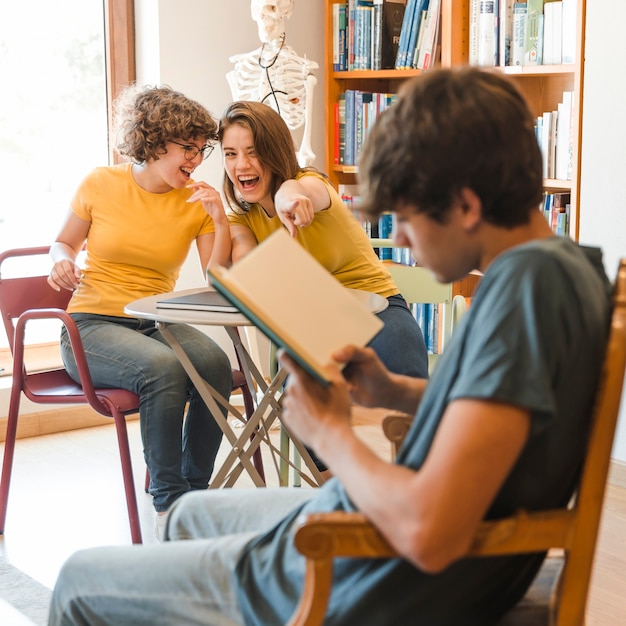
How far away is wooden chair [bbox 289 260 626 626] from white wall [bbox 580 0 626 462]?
2.09m

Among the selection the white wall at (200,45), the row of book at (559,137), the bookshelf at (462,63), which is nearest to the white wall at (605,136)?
the bookshelf at (462,63)

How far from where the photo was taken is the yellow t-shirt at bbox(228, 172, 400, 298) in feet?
8.87

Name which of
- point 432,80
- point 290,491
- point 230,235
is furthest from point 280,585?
point 230,235

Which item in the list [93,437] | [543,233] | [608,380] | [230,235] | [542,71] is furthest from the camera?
[93,437]

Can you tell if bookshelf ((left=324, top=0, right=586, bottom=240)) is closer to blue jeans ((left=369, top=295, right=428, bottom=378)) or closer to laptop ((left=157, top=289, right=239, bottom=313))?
blue jeans ((left=369, top=295, right=428, bottom=378))

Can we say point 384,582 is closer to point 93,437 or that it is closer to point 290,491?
point 290,491

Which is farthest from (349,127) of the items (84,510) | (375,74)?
(84,510)

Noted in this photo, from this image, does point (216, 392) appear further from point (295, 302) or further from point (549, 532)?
point (549, 532)

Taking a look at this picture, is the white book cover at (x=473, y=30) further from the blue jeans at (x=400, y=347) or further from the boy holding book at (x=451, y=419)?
the boy holding book at (x=451, y=419)

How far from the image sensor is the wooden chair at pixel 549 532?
1.03 meters

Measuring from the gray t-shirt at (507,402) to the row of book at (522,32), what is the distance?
8.11ft

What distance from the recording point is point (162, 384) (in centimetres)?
257

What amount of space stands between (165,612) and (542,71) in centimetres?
278

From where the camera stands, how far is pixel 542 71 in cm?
346
